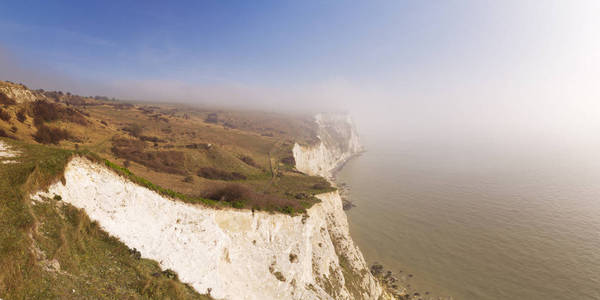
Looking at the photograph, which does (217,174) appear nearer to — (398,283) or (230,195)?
(230,195)

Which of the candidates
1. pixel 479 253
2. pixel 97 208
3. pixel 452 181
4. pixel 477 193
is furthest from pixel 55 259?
pixel 452 181

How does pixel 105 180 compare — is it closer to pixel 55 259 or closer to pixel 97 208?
pixel 97 208

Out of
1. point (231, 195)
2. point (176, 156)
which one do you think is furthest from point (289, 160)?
point (231, 195)

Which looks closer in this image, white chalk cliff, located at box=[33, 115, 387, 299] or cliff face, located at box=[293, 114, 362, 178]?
white chalk cliff, located at box=[33, 115, 387, 299]

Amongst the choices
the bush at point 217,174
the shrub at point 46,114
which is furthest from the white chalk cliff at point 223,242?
the shrub at point 46,114

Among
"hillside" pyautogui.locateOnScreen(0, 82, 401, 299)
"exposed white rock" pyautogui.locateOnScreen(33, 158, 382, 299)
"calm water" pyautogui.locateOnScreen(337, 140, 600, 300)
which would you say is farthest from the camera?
"calm water" pyautogui.locateOnScreen(337, 140, 600, 300)

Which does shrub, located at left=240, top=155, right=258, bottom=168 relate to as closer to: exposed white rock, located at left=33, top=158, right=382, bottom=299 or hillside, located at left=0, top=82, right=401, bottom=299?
hillside, located at left=0, top=82, right=401, bottom=299

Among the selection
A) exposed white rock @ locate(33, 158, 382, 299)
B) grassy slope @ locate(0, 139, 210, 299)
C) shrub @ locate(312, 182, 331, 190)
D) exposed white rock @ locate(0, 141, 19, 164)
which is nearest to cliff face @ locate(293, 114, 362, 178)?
shrub @ locate(312, 182, 331, 190)
